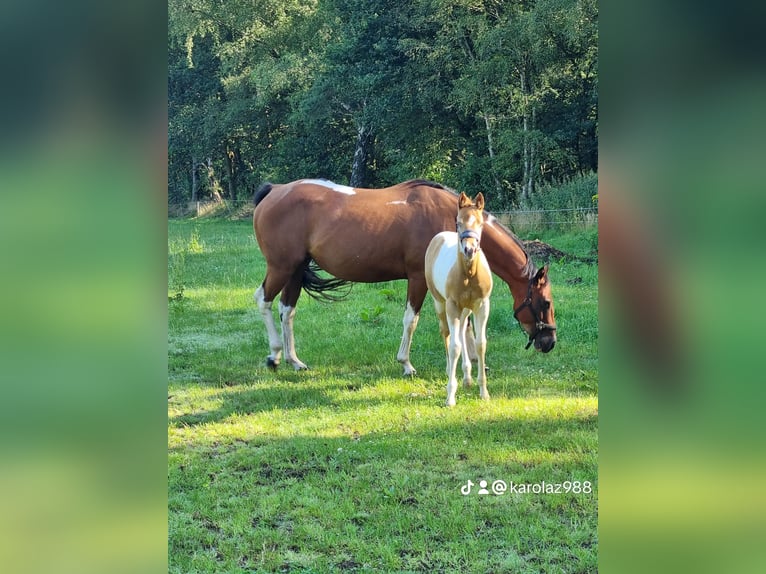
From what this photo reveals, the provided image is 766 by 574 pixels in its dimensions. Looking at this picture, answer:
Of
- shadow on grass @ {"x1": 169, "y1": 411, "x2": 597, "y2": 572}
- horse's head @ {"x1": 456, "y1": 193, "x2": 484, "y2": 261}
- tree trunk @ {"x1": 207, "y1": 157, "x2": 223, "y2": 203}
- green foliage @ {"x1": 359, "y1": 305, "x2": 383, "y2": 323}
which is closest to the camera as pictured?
shadow on grass @ {"x1": 169, "y1": 411, "x2": 597, "y2": 572}

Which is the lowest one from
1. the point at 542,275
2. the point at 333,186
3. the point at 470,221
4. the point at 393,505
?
the point at 393,505

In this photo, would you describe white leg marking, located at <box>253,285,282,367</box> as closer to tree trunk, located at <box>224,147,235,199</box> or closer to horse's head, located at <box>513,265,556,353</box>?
tree trunk, located at <box>224,147,235,199</box>

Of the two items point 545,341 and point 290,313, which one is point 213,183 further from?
point 545,341

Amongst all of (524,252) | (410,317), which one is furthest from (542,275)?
(410,317)

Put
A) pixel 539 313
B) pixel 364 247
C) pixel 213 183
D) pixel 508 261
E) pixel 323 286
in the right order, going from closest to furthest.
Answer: pixel 213 183 → pixel 539 313 → pixel 508 261 → pixel 323 286 → pixel 364 247

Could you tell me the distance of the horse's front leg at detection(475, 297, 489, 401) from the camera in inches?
120

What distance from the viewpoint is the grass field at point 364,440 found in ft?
7.74

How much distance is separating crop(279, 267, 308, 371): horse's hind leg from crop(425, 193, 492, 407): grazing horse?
811mm

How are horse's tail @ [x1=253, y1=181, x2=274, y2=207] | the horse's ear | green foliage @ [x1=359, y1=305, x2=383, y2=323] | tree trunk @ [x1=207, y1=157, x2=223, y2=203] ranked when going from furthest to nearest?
green foliage @ [x1=359, y1=305, x2=383, y2=323] → horse's tail @ [x1=253, y1=181, x2=274, y2=207] → the horse's ear → tree trunk @ [x1=207, y1=157, x2=223, y2=203]

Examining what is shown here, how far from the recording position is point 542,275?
3.27m

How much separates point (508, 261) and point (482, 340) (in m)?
0.49

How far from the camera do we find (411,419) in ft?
9.63

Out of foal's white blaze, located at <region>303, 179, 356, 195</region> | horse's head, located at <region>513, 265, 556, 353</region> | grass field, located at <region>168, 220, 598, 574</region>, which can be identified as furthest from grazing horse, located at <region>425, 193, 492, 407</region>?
foal's white blaze, located at <region>303, 179, 356, 195</region>

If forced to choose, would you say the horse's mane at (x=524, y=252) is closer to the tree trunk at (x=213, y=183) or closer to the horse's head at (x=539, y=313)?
the horse's head at (x=539, y=313)
